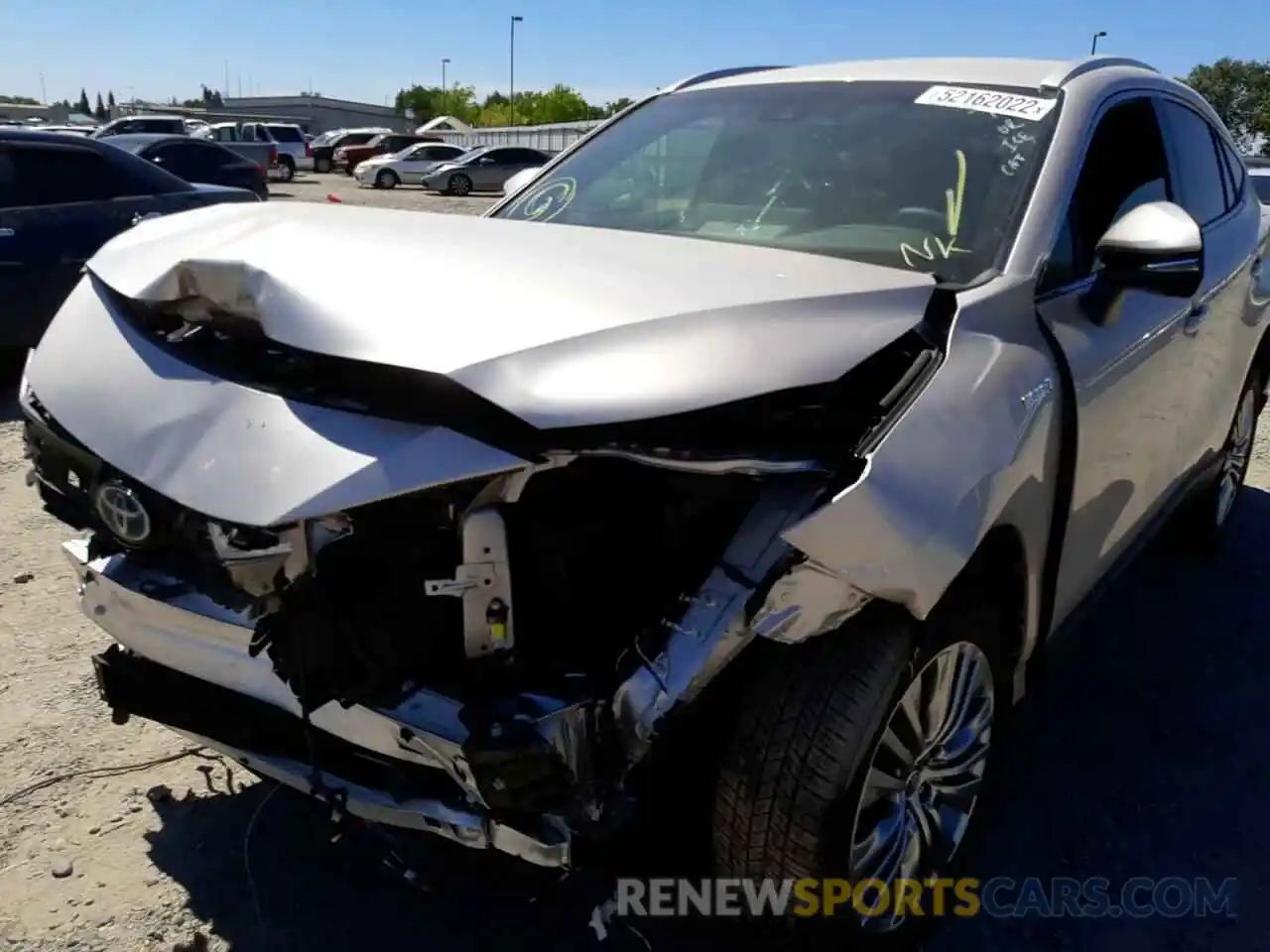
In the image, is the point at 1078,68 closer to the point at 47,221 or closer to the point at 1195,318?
the point at 1195,318

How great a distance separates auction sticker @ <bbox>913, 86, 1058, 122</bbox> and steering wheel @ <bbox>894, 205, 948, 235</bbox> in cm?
40

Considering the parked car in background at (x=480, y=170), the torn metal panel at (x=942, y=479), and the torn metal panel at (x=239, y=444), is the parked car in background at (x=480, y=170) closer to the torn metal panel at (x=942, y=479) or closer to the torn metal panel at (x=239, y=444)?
the torn metal panel at (x=239, y=444)

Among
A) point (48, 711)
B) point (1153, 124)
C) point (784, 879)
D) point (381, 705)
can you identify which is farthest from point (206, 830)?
point (1153, 124)

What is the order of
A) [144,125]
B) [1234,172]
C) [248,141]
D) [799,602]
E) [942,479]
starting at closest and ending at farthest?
[799,602], [942,479], [1234,172], [144,125], [248,141]

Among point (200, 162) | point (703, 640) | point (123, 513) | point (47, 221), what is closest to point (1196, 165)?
point (703, 640)

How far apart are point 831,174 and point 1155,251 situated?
85 cm

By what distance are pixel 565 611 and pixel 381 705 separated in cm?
35

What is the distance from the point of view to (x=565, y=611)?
1.91 m

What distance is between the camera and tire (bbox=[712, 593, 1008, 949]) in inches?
72.9

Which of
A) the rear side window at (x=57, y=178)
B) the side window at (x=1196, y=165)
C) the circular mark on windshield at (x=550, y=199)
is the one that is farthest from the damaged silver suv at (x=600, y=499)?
the rear side window at (x=57, y=178)

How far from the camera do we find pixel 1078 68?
300 cm

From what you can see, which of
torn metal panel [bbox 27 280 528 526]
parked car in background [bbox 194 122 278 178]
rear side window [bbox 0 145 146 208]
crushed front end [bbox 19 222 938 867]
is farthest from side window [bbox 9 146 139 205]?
parked car in background [bbox 194 122 278 178]

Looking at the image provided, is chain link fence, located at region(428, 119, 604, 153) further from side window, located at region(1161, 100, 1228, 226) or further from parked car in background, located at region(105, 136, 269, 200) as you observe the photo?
side window, located at region(1161, 100, 1228, 226)

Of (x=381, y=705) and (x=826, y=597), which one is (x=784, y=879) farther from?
(x=381, y=705)
